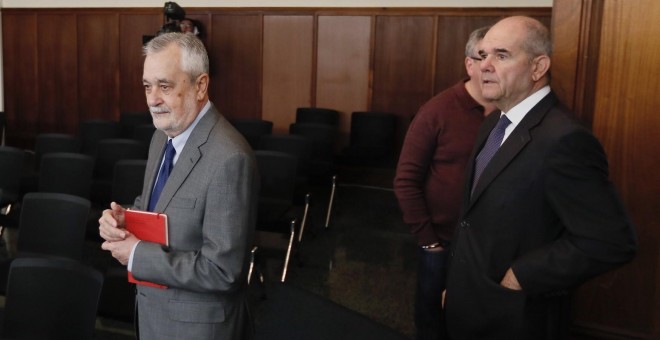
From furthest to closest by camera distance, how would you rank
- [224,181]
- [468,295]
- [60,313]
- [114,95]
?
[114,95]
[60,313]
[468,295]
[224,181]

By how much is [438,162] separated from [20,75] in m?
9.88

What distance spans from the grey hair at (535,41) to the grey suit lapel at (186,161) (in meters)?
1.02

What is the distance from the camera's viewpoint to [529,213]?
1996 millimetres

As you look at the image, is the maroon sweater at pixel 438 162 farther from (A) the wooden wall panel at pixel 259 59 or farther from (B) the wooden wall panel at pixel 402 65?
(B) the wooden wall panel at pixel 402 65

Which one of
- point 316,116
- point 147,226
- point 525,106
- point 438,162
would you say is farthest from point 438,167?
point 316,116

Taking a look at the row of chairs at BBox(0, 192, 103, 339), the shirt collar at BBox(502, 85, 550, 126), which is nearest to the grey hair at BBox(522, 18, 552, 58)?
the shirt collar at BBox(502, 85, 550, 126)

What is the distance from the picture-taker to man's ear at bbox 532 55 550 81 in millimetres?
2049

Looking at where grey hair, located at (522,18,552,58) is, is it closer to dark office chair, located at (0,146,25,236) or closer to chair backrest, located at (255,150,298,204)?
chair backrest, located at (255,150,298,204)

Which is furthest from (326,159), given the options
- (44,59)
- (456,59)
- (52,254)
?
(44,59)

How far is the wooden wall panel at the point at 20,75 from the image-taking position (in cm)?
1074

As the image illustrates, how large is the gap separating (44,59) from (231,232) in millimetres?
9930

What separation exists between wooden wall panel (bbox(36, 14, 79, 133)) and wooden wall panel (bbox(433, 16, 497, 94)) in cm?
584

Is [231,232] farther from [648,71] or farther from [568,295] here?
[648,71]

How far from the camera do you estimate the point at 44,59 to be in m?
10.7
